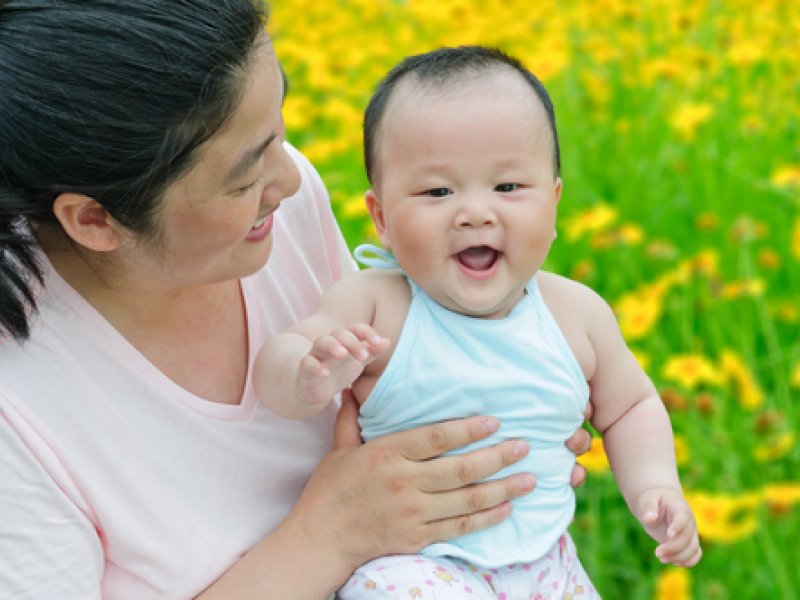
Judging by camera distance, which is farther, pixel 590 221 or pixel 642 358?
pixel 590 221

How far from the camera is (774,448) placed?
75.9 inches

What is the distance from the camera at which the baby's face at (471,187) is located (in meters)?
1.24

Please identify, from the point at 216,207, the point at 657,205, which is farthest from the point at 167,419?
the point at 657,205

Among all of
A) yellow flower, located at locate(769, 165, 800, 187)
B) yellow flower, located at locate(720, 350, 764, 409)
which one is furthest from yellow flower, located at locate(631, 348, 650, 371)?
yellow flower, located at locate(769, 165, 800, 187)

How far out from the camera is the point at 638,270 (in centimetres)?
246

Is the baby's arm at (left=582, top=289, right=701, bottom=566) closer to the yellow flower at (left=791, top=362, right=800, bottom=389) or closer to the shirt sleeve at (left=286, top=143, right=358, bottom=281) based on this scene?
the shirt sleeve at (left=286, top=143, right=358, bottom=281)

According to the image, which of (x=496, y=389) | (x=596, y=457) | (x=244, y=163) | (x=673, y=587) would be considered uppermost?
(x=244, y=163)

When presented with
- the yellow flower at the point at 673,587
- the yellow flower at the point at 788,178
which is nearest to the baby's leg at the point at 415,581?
the yellow flower at the point at 673,587

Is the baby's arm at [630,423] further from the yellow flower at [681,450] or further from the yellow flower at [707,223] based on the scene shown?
the yellow flower at [707,223]

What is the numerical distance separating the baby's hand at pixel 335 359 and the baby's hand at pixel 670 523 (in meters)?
0.34

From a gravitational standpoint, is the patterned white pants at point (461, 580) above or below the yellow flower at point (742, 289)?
above

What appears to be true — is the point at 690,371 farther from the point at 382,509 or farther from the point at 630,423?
the point at 382,509

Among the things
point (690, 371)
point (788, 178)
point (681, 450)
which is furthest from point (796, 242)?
point (681, 450)

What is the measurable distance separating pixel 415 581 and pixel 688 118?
161 centimetres
